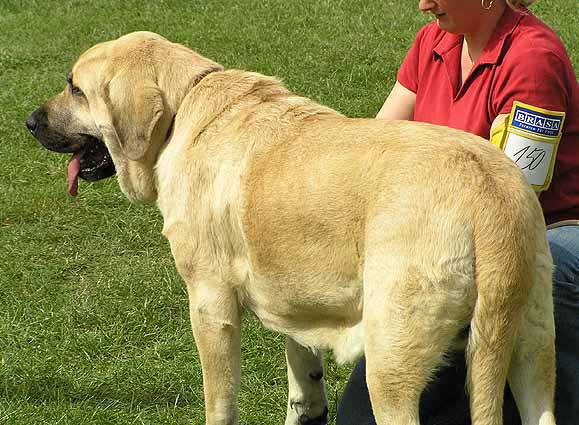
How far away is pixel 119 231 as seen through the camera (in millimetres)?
6922

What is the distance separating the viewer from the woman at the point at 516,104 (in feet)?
12.6

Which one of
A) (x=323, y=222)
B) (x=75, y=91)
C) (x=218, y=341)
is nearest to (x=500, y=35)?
(x=323, y=222)

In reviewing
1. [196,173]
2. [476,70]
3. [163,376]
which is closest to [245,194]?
[196,173]

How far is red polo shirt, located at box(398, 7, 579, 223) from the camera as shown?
3.85 metres

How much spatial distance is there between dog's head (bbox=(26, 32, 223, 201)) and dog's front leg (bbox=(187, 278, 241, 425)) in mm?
610

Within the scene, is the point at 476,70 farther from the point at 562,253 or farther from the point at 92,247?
the point at 92,247

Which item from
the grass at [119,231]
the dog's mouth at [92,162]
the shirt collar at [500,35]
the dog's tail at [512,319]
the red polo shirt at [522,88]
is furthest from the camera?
the grass at [119,231]

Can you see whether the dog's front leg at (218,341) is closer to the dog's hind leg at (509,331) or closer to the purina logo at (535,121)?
the dog's hind leg at (509,331)

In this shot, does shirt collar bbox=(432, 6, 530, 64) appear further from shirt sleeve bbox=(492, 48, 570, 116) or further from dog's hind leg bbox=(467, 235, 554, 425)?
dog's hind leg bbox=(467, 235, 554, 425)

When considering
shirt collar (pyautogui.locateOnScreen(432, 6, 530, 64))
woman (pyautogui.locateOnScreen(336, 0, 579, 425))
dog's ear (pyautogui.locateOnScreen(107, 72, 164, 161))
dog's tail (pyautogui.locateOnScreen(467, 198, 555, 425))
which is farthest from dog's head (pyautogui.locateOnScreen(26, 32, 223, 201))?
dog's tail (pyautogui.locateOnScreen(467, 198, 555, 425))

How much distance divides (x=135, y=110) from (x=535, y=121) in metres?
1.52

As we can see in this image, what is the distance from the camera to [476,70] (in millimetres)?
4078

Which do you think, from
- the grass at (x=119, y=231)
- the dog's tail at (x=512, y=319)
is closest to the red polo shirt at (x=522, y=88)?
the dog's tail at (x=512, y=319)

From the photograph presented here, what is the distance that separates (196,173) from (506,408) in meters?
1.54
